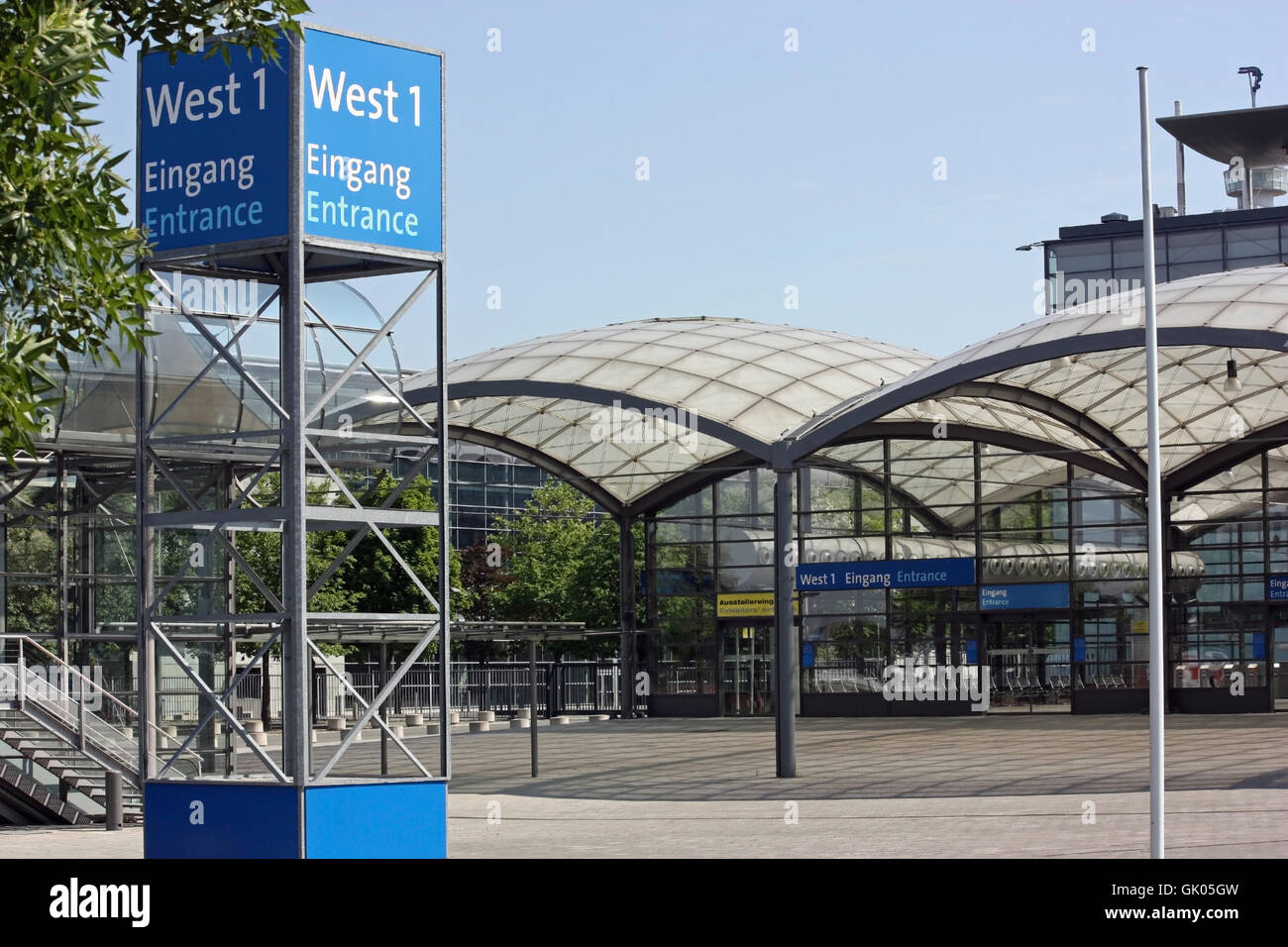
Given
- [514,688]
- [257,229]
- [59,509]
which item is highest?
[257,229]

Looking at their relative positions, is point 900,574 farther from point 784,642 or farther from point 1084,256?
point 1084,256

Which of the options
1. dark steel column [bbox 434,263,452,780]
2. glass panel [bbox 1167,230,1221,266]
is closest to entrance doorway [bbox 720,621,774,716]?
dark steel column [bbox 434,263,452,780]

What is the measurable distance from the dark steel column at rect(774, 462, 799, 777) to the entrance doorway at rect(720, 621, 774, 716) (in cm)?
1622

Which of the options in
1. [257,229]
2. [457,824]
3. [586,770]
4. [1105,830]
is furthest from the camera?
[586,770]

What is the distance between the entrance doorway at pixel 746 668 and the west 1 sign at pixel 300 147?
92.0 ft

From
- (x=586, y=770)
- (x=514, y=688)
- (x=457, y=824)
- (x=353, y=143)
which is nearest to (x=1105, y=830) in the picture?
(x=457, y=824)

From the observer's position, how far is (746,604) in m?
40.2

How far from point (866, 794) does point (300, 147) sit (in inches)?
485

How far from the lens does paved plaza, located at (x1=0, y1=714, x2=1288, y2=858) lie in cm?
1608

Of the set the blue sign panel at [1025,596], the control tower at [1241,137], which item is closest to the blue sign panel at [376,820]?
the blue sign panel at [1025,596]

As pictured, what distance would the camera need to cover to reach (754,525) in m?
40.2

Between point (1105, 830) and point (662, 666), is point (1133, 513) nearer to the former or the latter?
point (662, 666)
